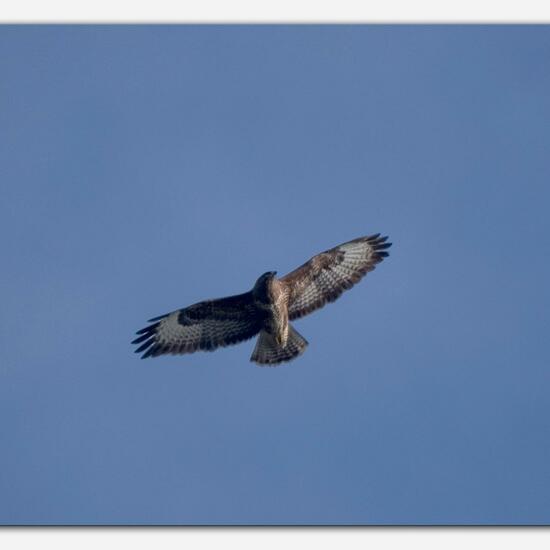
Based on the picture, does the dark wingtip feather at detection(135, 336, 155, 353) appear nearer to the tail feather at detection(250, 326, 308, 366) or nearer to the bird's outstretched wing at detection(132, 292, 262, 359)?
the bird's outstretched wing at detection(132, 292, 262, 359)

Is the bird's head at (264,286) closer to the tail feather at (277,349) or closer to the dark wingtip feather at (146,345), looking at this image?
the tail feather at (277,349)

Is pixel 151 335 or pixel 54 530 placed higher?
pixel 151 335

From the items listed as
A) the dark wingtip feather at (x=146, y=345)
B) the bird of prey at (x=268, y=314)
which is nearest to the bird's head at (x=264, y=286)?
the bird of prey at (x=268, y=314)

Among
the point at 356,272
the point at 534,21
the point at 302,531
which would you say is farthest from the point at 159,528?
the point at 534,21

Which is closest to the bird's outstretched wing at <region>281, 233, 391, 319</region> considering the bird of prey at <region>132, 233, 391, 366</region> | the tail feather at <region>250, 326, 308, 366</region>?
the bird of prey at <region>132, 233, 391, 366</region>
